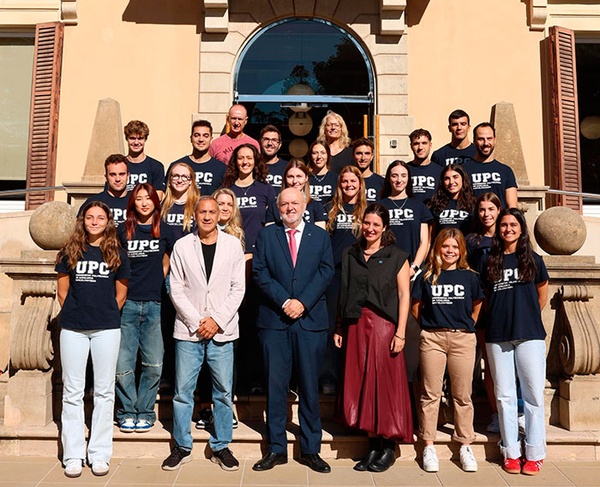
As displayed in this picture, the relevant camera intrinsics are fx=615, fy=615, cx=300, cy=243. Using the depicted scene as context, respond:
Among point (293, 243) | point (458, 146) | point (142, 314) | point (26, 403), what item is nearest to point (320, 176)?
point (293, 243)

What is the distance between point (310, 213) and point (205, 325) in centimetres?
128

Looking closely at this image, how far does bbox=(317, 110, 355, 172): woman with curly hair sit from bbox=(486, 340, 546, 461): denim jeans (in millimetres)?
2486

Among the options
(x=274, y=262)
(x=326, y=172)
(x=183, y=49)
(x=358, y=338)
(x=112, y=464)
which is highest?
(x=183, y=49)

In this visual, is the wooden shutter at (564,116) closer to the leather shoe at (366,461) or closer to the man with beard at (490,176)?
the man with beard at (490,176)

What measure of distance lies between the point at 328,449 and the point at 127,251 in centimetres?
214

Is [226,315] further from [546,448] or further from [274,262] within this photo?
[546,448]

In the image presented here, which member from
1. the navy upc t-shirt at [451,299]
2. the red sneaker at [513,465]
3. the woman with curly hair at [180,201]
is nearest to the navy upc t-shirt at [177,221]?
the woman with curly hair at [180,201]

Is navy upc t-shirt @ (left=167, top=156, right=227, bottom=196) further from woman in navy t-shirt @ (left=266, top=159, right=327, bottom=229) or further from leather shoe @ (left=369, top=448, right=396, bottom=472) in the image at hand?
leather shoe @ (left=369, top=448, right=396, bottom=472)

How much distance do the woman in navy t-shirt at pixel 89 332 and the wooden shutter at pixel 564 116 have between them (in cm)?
744

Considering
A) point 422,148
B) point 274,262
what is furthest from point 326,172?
point 274,262

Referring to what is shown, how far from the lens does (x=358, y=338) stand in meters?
4.45

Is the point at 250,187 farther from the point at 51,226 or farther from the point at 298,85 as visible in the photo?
the point at 298,85

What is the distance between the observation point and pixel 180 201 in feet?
16.3

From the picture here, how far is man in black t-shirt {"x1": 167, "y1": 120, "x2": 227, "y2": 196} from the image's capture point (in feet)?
18.4
